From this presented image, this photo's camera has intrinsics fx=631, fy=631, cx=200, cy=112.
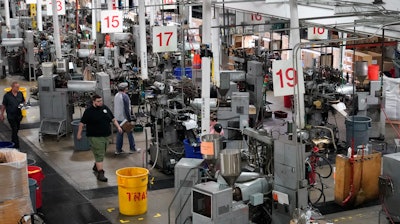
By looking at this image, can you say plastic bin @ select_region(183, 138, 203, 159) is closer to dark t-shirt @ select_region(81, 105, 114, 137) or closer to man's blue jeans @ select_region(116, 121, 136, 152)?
dark t-shirt @ select_region(81, 105, 114, 137)

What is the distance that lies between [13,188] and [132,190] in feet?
5.93

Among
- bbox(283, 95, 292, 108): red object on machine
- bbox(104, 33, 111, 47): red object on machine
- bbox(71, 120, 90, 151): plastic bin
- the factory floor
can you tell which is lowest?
the factory floor

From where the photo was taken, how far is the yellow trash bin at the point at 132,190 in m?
9.07

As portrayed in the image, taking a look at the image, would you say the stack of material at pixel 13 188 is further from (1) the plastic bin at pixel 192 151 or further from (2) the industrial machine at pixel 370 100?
(2) the industrial machine at pixel 370 100

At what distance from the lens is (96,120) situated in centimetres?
1043

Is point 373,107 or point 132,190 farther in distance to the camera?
point 373,107

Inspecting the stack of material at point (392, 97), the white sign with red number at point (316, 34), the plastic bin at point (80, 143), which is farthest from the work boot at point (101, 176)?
the white sign with red number at point (316, 34)

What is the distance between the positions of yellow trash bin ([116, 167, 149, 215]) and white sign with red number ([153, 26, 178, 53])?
5.80 metres

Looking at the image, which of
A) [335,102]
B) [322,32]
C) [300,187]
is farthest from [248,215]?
[322,32]

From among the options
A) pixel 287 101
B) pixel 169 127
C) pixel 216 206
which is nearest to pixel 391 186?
pixel 216 206

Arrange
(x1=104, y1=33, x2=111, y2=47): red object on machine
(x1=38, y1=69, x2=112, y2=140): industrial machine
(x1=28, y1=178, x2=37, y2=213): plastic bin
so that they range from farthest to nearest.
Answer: (x1=104, y1=33, x2=111, y2=47): red object on machine
(x1=38, y1=69, x2=112, y2=140): industrial machine
(x1=28, y1=178, x2=37, y2=213): plastic bin

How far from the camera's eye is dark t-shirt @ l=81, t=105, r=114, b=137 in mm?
10422

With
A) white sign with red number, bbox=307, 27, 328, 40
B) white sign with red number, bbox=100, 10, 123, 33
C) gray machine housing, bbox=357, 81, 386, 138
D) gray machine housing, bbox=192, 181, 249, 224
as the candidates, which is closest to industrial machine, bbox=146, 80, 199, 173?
gray machine housing, bbox=192, 181, 249, 224

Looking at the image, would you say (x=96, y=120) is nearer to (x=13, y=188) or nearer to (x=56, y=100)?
(x=13, y=188)
